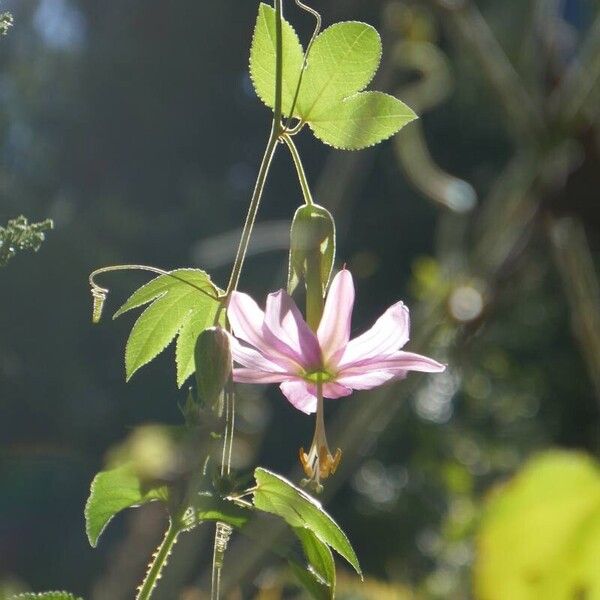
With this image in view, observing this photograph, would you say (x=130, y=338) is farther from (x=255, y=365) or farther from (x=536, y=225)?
(x=536, y=225)

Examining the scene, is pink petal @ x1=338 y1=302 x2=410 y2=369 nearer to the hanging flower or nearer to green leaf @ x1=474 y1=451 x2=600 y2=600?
the hanging flower

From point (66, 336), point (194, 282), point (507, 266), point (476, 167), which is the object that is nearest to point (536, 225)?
point (507, 266)

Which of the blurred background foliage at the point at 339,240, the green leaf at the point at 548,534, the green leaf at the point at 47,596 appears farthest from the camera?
the blurred background foliage at the point at 339,240

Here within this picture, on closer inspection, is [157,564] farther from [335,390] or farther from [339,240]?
[339,240]

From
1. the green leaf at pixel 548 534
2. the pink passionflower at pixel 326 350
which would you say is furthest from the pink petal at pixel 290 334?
the green leaf at pixel 548 534

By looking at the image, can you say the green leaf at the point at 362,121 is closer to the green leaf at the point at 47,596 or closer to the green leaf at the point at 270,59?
the green leaf at the point at 270,59

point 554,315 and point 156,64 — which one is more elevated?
point 156,64

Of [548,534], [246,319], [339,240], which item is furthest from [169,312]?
[339,240]
